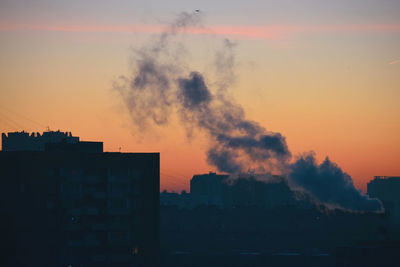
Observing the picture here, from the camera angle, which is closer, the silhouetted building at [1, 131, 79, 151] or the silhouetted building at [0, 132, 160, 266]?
the silhouetted building at [0, 132, 160, 266]

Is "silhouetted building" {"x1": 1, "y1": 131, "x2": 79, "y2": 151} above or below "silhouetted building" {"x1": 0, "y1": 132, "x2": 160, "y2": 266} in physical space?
above

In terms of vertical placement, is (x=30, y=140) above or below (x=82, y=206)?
above

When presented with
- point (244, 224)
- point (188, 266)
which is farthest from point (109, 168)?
point (244, 224)

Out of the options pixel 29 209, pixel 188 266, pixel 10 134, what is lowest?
pixel 188 266

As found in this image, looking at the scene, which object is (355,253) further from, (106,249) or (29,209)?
(29,209)

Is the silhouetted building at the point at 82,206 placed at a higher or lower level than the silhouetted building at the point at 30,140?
lower

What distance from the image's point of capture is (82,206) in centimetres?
10188

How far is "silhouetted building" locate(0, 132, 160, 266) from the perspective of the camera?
9969 cm

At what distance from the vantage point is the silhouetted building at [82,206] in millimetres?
99688

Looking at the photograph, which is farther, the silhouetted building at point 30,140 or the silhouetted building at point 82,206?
the silhouetted building at point 30,140

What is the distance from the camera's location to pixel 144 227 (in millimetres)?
104188

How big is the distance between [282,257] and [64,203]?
4908cm

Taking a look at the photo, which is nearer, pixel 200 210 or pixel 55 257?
pixel 55 257

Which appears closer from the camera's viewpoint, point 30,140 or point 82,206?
point 82,206
